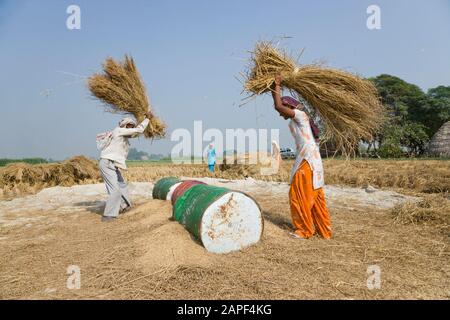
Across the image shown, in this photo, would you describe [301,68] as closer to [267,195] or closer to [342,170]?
[267,195]

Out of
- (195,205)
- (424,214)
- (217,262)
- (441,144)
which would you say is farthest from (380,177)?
(441,144)

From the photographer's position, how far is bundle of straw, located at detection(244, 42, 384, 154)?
4.46m

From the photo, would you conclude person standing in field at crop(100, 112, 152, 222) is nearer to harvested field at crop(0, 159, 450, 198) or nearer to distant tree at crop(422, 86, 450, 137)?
harvested field at crop(0, 159, 450, 198)

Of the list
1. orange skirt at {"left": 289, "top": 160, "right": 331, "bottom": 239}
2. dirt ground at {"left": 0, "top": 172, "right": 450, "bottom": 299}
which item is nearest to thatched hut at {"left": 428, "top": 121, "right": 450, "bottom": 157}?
dirt ground at {"left": 0, "top": 172, "right": 450, "bottom": 299}

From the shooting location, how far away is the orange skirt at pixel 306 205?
431 cm

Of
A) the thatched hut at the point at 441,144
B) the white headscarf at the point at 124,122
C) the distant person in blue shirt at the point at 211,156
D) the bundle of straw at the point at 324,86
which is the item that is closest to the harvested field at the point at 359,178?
the distant person in blue shirt at the point at 211,156

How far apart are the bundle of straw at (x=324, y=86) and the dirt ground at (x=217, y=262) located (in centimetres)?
142

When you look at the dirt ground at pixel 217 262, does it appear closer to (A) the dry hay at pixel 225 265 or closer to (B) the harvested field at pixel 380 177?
(A) the dry hay at pixel 225 265

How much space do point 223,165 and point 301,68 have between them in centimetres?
997

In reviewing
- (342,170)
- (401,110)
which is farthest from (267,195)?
(401,110)

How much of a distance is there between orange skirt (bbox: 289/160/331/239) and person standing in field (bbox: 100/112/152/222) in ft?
9.78

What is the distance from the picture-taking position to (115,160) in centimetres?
622

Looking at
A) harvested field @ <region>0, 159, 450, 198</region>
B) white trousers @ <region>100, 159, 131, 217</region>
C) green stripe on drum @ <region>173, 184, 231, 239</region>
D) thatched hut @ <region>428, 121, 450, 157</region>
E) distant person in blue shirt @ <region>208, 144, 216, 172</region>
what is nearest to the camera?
green stripe on drum @ <region>173, 184, 231, 239</region>
